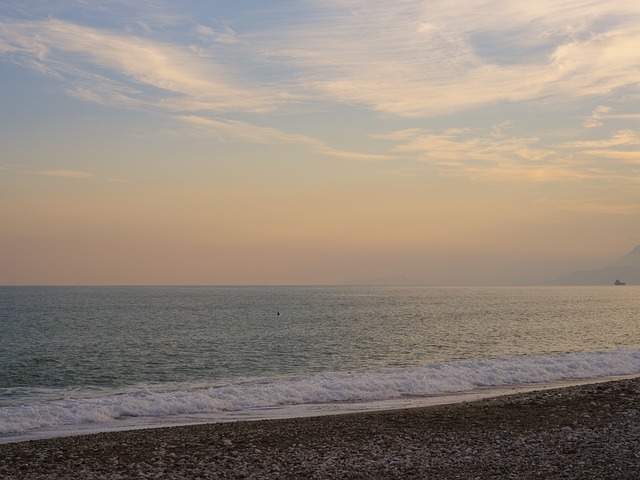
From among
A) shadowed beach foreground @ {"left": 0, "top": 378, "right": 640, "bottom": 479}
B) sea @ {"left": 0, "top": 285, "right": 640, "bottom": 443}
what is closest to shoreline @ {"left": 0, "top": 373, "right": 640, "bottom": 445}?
sea @ {"left": 0, "top": 285, "right": 640, "bottom": 443}

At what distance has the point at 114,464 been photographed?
53.5 feet

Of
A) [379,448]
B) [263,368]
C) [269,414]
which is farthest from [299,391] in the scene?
[263,368]

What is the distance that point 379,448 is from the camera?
57.9 ft

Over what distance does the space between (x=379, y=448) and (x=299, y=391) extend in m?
13.1

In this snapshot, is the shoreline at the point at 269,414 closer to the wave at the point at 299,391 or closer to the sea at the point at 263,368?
the sea at the point at 263,368

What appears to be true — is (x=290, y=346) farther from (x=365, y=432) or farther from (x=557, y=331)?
(x=365, y=432)

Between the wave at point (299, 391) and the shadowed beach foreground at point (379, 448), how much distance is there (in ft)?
17.4

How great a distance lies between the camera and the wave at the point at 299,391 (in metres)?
25.4

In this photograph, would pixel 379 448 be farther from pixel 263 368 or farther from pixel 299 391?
pixel 263 368

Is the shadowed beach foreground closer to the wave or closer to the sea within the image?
the sea

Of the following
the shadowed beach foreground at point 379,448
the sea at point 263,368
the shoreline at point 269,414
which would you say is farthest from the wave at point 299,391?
the shadowed beach foreground at point 379,448

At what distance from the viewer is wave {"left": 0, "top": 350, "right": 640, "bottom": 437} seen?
25.4m

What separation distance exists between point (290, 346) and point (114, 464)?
43474mm

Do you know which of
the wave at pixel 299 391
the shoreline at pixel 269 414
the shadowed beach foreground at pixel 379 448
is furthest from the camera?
the wave at pixel 299 391
